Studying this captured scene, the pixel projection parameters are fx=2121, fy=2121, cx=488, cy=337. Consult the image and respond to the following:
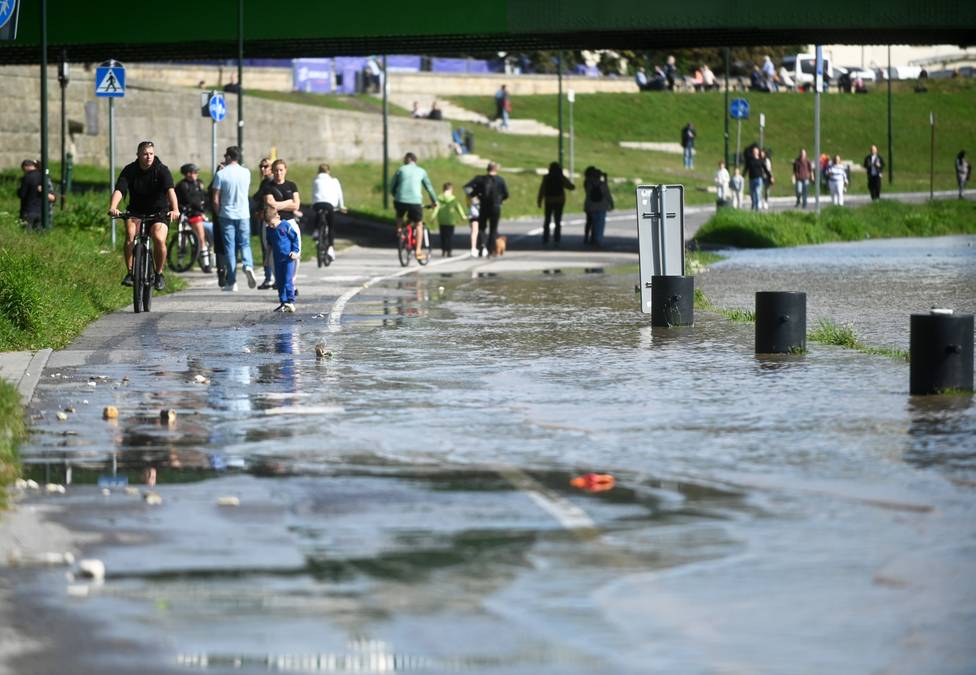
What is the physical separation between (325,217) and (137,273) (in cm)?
1179

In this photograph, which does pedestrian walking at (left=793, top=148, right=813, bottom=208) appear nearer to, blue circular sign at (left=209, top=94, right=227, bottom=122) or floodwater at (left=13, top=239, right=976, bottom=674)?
blue circular sign at (left=209, top=94, right=227, bottom=122)

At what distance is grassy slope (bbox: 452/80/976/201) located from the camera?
267 ft

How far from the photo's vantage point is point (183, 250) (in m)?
31.5

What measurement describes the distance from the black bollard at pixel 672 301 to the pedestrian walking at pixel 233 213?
7.18m

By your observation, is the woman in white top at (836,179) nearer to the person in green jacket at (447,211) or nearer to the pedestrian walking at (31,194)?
the person in green jacket at (447,211)

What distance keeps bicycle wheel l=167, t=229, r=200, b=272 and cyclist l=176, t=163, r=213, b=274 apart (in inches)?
3.5

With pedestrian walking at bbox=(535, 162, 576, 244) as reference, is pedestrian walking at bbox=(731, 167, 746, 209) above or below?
above

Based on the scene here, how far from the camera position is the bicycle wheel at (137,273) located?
21875mm

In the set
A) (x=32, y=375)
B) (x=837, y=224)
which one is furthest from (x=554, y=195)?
(x=32, y=375)

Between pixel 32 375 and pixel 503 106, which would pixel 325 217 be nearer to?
pixel 32 375

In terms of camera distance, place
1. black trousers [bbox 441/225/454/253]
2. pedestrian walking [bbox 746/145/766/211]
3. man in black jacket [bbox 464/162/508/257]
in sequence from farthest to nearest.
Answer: pedestrian walking [bbox 746/145/766/211] < black trousers [bbox 441/225/454/253] < man in black jacket [bbox 464/162/508/257]

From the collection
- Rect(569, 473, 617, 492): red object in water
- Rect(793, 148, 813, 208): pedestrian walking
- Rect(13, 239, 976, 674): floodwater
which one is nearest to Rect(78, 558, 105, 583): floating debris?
Rect(13, 239, 976, 674): floodwater

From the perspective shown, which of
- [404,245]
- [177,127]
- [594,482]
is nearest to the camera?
[594,482]

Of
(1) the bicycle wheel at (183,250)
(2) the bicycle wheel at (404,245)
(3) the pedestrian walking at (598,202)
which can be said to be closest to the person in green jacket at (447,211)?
(2) the bicycle wheel at (404,245)
